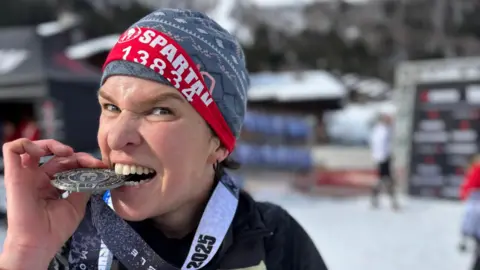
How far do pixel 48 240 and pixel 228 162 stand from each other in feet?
1.78

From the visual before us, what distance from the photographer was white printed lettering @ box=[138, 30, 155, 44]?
3.67 ft

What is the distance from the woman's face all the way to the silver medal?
0.03 m

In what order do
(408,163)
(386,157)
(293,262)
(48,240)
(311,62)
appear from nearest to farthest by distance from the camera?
(48,240)
(293,262)
(386,157)
(408,163)
(311,62)

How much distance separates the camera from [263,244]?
4.01ft

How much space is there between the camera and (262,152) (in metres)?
9.79

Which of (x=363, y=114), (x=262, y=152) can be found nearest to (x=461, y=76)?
(x=262, y=152)

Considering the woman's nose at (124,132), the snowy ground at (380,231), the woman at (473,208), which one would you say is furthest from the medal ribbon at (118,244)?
the snowy ground at (380,231)

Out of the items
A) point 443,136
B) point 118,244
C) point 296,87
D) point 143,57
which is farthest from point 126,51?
point 296,87

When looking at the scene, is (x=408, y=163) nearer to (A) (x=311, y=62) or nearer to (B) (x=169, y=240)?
(B) (x=169, y=240)

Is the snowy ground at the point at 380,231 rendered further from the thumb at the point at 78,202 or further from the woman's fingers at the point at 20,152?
the woman's fingers at the point at 20,152

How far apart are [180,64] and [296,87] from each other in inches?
734

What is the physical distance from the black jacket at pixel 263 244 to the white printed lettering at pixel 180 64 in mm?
370

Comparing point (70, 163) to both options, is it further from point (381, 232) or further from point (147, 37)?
point (381, 232)

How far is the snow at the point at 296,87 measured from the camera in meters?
17.9
